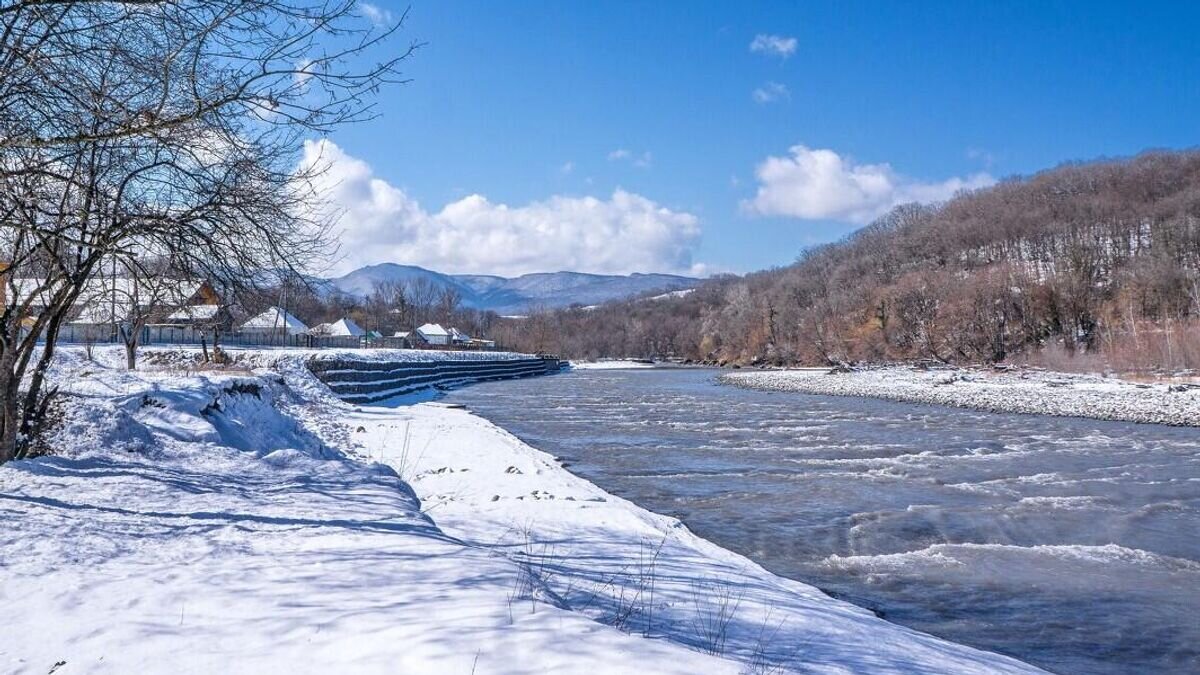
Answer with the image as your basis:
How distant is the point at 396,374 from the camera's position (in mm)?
37094

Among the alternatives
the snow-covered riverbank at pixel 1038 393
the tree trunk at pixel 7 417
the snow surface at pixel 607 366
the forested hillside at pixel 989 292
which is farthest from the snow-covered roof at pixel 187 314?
the snow surface at pixel 607 366

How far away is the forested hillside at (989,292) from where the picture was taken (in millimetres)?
66562

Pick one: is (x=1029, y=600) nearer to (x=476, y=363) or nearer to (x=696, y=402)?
(x=696, y=402)

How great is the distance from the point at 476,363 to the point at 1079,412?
138 ft

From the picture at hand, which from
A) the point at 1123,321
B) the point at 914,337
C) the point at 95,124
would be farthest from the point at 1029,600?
the point at 914,337

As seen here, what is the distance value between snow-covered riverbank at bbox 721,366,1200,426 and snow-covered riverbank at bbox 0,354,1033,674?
25.2 m

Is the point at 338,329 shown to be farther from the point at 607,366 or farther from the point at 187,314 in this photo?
the point at 187,314

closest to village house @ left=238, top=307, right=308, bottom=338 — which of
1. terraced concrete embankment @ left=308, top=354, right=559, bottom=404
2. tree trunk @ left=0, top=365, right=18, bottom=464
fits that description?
terraced concrete embankment @ left=308, top=354, right=559, bottom=404

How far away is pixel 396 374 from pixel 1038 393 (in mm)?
29852

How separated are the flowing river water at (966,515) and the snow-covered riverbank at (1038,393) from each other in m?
3.74

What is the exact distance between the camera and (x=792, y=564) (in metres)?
8.38

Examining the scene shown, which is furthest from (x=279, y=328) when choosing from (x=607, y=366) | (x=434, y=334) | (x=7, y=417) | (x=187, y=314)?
(x=607, y=366)

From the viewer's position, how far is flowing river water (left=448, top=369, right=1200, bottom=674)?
6629 millimetres

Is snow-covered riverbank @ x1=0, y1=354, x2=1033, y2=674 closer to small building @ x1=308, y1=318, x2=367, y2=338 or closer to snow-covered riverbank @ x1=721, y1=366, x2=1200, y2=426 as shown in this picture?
snow-covered riverbank @ x1=721, y1=366, x2=1200, y2=426
